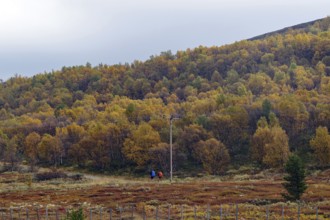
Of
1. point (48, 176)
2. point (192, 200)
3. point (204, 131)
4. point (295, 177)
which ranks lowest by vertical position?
point (48, 176)

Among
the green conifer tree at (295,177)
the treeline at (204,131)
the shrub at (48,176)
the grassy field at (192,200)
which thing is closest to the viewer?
the grassy field at (192,200)

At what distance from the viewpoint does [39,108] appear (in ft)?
575

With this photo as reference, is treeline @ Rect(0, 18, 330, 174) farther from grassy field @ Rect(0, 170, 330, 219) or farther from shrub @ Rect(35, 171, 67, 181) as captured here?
grassy field @ Rect(0, 170, 330, 219)

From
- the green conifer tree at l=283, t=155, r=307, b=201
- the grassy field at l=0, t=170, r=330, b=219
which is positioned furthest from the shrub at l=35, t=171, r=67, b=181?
the green conifer tree at l=283, t=155, r=307, b=201

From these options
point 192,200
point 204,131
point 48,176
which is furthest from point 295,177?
point 204,131

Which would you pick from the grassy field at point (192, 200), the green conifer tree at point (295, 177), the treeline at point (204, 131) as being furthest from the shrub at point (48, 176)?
the green conifer tree at point (295, 177)

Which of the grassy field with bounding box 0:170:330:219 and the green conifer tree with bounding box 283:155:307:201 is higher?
the green conifer tree with bounding box 283:155:307:201

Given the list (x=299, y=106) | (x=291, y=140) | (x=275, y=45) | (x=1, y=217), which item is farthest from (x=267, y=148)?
(x=275, y=45)

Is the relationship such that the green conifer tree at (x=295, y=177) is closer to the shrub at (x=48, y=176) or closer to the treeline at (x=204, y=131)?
the treeline at (x=204, y=131)

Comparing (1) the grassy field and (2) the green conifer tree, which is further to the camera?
(2) the green conifer tree

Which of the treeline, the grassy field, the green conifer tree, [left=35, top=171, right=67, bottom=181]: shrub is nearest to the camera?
the grassy field

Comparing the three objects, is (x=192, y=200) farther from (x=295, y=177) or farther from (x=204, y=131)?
(x=204, y=131)

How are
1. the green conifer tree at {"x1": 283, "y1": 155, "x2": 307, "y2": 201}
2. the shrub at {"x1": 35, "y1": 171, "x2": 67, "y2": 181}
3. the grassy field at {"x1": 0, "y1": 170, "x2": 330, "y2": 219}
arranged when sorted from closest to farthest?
the grassy field at {"x1": 0, "y1": 170, "x2": 330, "y2": 219} → the green conifer tree at {"x1": 283, "y1": 155, "x2": 307, "y2": 201} → the shrub at {"x1": 35, "y1": 171, "x2": 67, "y2": 181}

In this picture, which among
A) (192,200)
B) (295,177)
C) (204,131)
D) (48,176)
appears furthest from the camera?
(204,131)
